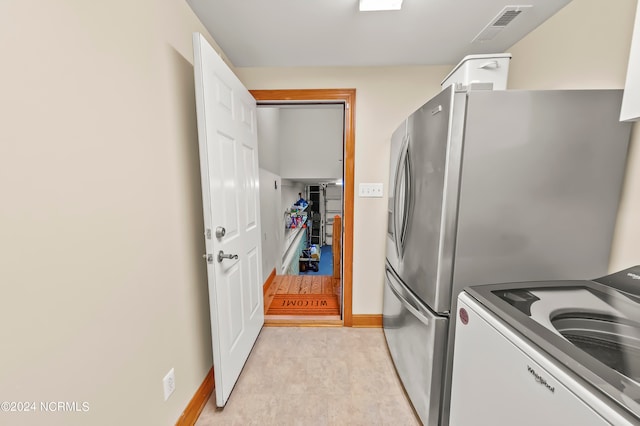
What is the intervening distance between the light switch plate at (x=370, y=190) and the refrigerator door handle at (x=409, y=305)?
0.69m

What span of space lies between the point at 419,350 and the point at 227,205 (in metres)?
1.38

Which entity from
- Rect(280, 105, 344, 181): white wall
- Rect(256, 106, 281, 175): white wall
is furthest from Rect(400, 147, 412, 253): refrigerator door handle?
Rect(280, 105, 344, 181): white wall

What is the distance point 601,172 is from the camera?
3.26 ft

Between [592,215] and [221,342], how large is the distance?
195 centimetres

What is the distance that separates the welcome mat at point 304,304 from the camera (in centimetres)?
234

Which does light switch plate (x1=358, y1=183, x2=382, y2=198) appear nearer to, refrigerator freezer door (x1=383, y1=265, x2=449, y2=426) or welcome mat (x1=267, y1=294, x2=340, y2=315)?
refrigerator freezer door (x1=383, y1=265, x2=449, y2=426)

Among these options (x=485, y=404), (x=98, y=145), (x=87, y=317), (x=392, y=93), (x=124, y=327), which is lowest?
(x=485, y=404)

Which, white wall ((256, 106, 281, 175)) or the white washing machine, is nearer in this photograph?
the white washing machine

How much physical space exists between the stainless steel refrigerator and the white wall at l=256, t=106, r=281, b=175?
2.07 metres

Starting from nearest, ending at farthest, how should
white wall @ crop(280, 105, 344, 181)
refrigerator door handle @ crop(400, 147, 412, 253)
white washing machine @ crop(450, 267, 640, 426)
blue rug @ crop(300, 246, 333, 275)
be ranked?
white washing machine @ crop(450, 267, 640, 426), refrigerator door handle @ crop(400, 147, 412, 253), white wall @ crop(280, 105, 344, 181), blue rug @ crop(300, 246, 333, 275)

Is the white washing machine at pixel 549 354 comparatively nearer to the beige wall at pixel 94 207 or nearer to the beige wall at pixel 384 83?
the beige wall at pixel 384 83

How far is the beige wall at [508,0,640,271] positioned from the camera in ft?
3.26

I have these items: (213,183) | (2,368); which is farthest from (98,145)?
(2,368)

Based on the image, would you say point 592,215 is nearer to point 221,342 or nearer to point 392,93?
point 392,93
